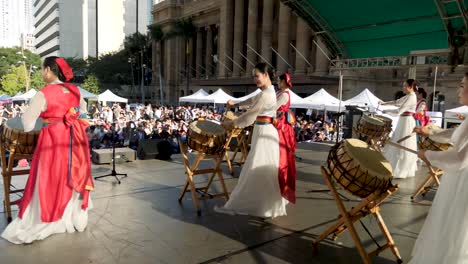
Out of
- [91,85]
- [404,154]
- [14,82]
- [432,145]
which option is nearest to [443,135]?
[432,145]

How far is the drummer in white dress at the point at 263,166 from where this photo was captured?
4.82 m

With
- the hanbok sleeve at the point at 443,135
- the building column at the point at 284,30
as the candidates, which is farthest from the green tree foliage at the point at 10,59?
the hanbok sleeve at the point at 443,135

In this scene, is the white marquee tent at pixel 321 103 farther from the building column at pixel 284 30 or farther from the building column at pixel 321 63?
the building column at pixel 284 30

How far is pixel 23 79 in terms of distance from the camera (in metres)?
57.0

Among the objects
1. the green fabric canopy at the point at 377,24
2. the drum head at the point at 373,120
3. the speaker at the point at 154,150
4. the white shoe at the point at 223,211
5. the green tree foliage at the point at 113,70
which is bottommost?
the white shoe at the point at 223,211

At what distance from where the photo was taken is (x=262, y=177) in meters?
4.86

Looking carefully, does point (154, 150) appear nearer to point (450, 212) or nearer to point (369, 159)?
point (369, 159)

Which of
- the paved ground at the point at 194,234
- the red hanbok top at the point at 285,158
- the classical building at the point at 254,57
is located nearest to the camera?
the paved ground at the point at 194,234

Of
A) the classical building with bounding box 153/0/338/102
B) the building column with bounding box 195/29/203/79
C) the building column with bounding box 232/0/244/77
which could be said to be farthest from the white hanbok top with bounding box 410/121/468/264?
the building column with bounding box 195/29/203/79

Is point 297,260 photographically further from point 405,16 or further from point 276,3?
point 276,3

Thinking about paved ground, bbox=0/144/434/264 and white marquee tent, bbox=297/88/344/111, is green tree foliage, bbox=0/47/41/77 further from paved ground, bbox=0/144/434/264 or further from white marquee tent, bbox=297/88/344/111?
paved ground, bbox=0/144/434/264

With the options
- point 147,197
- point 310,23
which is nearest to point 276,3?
point 310,23

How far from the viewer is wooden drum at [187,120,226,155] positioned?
497 cm

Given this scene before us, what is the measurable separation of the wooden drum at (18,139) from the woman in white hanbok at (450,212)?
435 centimetres
